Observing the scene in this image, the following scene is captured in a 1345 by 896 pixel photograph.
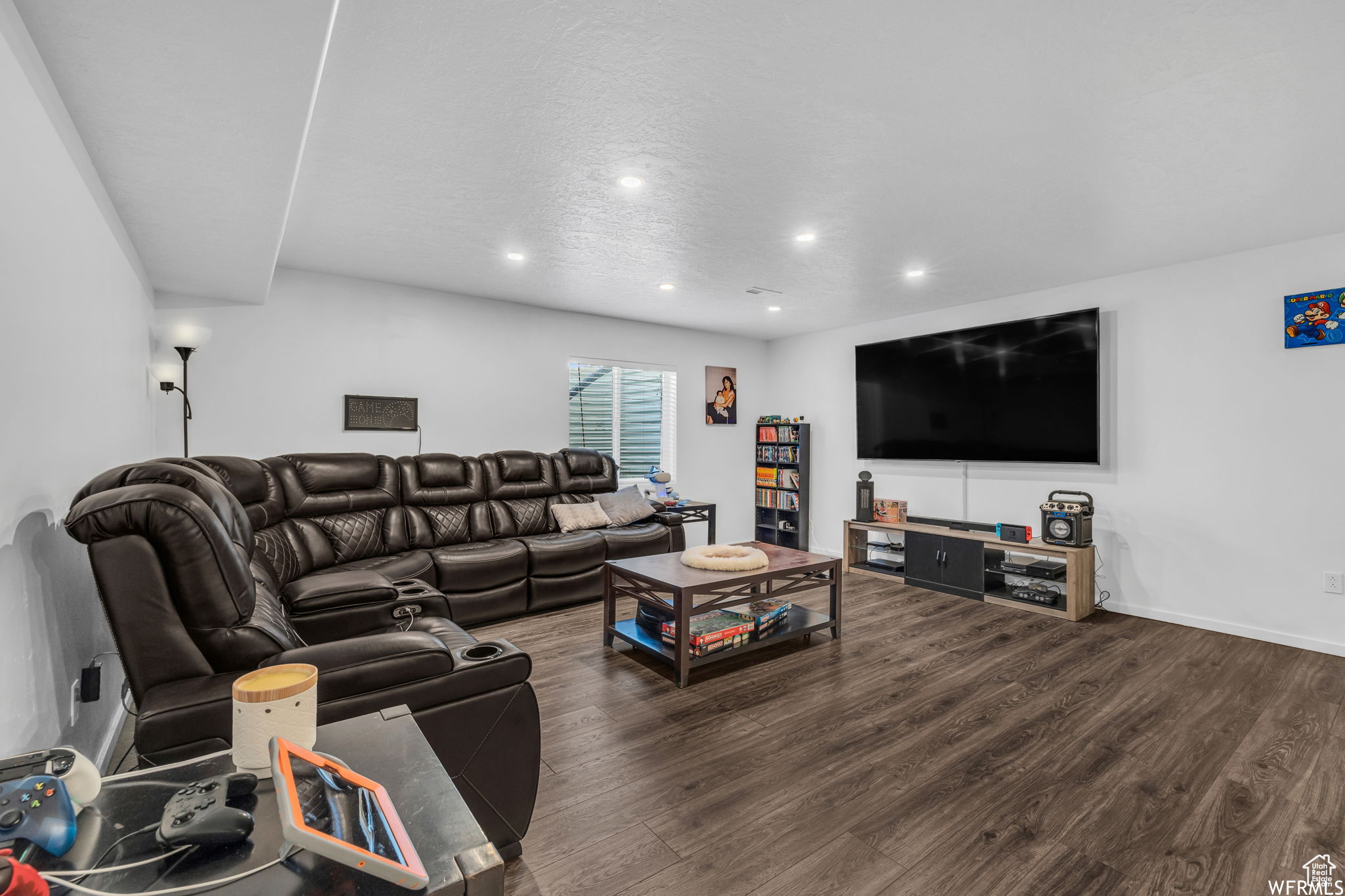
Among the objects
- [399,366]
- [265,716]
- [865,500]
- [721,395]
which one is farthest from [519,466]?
[265,716]

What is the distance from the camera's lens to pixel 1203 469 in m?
3.97

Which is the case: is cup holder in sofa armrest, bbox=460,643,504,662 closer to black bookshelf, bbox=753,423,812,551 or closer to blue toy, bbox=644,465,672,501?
blue toy, bbox=644,465,672,501

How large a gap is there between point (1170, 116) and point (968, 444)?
316 centimetres

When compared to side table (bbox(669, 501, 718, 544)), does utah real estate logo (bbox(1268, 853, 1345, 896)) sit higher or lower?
lower

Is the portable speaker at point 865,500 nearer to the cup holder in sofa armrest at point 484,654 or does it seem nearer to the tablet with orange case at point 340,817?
the cup holder in sofa armrest at point 484,654

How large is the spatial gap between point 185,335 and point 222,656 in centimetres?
300

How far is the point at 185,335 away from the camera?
3.53m

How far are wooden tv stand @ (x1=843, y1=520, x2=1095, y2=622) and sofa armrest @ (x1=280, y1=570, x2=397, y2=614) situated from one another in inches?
160

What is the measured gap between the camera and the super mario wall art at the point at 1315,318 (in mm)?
3436

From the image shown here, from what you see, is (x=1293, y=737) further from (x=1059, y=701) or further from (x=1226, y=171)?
(x=1226, y=171)

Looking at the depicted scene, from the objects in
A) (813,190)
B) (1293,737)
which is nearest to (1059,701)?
(1293,737)

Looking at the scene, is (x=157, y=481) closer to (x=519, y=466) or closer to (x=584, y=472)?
(x=519, y=466)

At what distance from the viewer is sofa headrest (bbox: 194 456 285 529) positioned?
2838mm

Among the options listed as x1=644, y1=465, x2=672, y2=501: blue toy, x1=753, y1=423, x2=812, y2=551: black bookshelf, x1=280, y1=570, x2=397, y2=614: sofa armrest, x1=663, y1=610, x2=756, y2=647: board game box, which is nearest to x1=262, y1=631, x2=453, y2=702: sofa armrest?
x1=280, y1=570, x2=397, y2=614: sofa armrest
